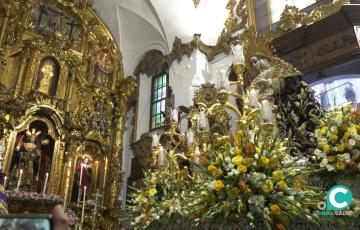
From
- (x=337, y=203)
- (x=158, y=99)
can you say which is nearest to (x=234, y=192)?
(x=337, y=203)

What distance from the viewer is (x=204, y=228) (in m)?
2.94

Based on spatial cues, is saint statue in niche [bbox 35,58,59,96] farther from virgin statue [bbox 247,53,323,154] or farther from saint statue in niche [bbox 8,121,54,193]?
virgin statue [bbox 247,53,323,154]

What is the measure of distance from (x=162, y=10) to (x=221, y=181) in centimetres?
865

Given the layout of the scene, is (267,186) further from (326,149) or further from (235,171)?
(326,149)

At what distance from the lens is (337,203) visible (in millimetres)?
2625

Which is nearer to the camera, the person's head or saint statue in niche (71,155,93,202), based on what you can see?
the person's head

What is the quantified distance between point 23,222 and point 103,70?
10.9 m

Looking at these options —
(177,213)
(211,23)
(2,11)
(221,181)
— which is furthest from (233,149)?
(2,11)

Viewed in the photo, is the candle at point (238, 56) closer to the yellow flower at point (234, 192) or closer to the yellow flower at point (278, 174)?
the yellow flower at point (278, 174)

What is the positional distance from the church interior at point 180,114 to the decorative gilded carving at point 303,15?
0.09 feet

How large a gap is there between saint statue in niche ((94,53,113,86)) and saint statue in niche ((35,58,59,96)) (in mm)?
1483

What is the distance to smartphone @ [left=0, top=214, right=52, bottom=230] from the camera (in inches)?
50.2

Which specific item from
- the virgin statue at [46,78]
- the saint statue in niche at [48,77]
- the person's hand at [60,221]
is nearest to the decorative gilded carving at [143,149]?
the saint statue in niche at [48,77]

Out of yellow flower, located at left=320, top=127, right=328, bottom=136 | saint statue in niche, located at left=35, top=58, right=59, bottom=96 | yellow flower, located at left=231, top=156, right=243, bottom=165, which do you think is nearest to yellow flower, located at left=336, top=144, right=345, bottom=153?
yellow flower, located at left=320, top=127, right=328, bottom=136
